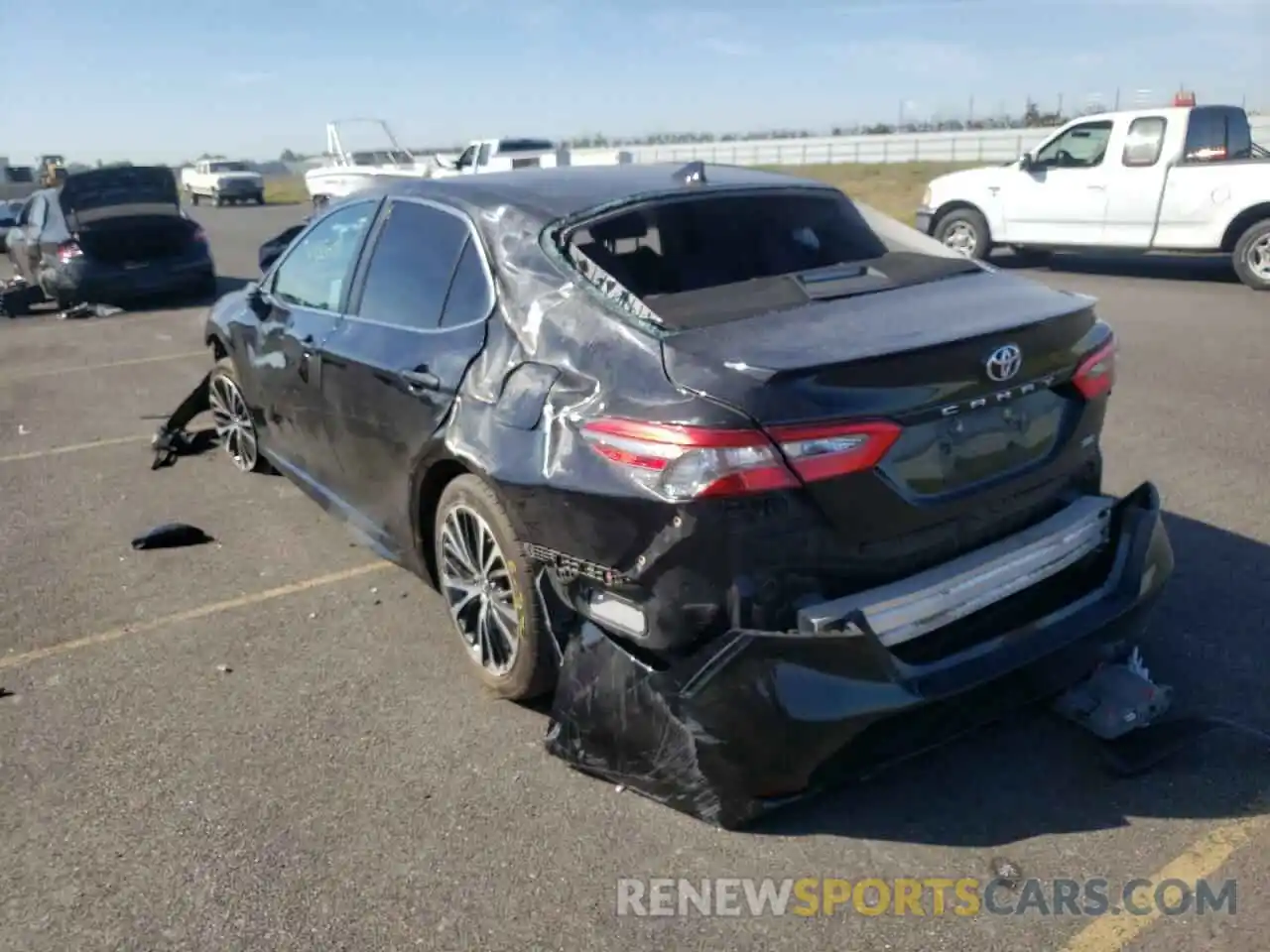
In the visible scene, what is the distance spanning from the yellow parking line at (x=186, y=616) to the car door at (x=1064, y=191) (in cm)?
1132

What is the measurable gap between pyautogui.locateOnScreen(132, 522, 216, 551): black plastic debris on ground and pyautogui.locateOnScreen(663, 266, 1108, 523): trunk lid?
141 inches

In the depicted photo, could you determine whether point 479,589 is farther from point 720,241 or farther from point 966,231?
point 966,231

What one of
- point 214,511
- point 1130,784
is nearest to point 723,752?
point 1130,784

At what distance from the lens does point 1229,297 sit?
11648 mm

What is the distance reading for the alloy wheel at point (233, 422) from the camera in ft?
21.2

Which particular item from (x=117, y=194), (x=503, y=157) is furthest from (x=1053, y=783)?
(x=503, y=157)

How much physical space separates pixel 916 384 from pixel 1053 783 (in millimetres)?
1283

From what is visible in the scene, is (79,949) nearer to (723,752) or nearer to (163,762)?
(163,762)

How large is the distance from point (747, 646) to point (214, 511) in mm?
4231

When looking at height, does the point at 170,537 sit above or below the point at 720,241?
below

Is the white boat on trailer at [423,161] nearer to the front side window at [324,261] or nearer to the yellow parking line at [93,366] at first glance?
the yellow parking line at [93,366]

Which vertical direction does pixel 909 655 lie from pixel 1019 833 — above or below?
above

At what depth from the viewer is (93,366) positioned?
36.2ft

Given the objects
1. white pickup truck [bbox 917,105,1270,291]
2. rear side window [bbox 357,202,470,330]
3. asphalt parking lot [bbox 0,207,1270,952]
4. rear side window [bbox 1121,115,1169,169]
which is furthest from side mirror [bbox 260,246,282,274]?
rear side window [bbox 1121,115,1169,169]
